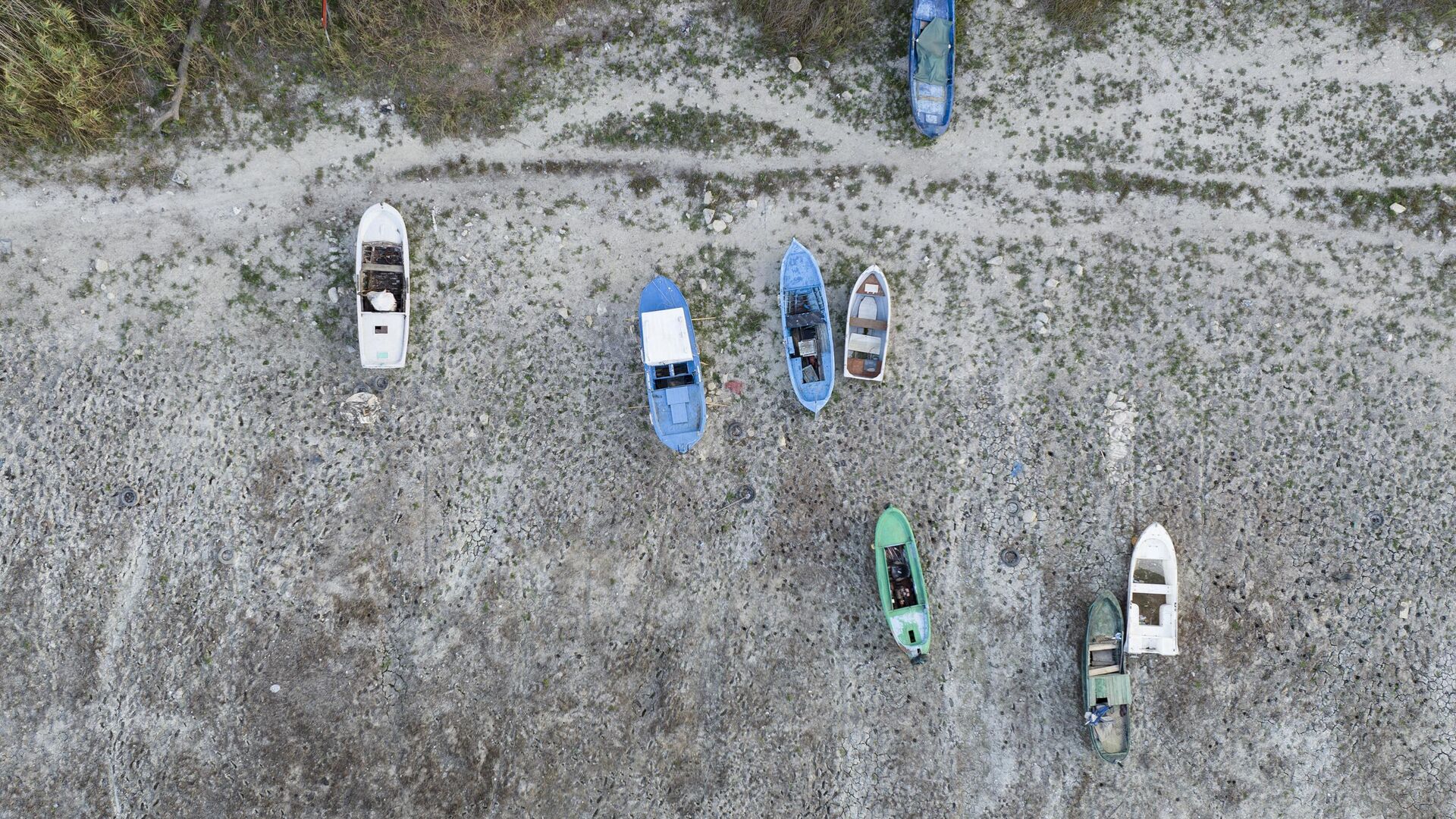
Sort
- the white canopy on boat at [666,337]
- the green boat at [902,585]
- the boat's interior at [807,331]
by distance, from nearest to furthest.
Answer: the white canopy on boat at [666,337] < the green boat at [902,585] < the boat's interior at [807,331]

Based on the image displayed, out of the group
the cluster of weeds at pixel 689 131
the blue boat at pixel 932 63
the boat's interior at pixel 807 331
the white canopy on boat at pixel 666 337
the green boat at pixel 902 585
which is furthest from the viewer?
the cluster of weeds at pixel 689 131

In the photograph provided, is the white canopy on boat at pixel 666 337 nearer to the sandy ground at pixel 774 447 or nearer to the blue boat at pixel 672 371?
the blue boat at pixel 672 371

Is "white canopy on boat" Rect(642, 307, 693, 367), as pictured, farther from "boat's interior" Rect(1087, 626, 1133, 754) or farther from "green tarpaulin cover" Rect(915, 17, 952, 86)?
"boat's interior" Rect(1087, 626, 1133, 754)

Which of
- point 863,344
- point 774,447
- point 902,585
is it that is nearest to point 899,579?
point 902,585

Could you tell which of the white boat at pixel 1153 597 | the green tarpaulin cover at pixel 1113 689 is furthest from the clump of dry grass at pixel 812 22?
the green tarpaulin cover at pixel 1113 689

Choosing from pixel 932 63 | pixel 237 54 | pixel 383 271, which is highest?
pixel 237 54

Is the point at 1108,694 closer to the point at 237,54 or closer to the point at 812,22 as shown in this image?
the point at 812,22

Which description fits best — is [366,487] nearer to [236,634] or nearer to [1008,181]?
[236,634]
